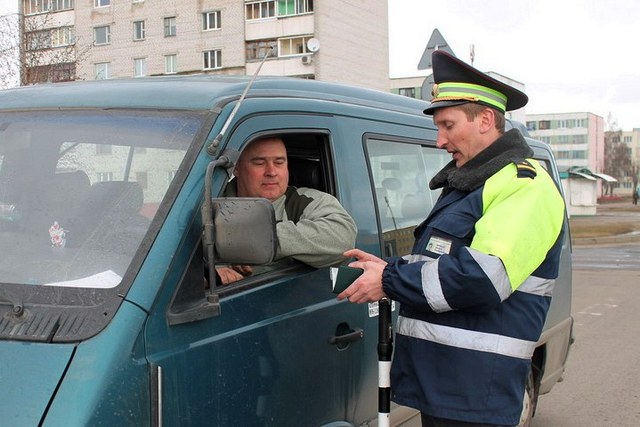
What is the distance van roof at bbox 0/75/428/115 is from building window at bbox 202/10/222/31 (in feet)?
173

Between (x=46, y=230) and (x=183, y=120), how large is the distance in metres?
0.57

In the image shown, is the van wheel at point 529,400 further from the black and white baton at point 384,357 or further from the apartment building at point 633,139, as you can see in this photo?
the apartment building at point 633,139

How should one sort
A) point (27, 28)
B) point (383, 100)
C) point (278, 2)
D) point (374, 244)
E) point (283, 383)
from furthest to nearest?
1. point (278, 2)
2. point (27, 28)
3. point (383, 100)
4. point (374, 244)
5. point (283, 383)

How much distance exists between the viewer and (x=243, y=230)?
226 cm

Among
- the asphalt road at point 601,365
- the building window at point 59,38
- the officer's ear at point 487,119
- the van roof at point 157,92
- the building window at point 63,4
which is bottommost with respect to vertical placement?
the asphalt road at point 601,365

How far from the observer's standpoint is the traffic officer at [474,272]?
2.49 metres

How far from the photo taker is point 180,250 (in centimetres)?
231

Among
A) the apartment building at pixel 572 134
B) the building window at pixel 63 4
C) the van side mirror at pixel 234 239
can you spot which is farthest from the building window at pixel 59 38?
the apartment building at pixel 572 134

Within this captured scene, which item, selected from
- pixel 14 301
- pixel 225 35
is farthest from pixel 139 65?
pixel 14 301

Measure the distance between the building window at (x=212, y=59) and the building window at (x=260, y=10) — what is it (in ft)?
10.9

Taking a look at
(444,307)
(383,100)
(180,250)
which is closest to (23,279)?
(180,250)

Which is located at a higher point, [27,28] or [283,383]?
[27,28]

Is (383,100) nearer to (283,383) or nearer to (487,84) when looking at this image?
(487,84)

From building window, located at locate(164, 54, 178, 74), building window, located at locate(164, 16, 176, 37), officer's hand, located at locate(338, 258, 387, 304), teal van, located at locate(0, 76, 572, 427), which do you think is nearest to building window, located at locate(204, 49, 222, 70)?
building window, located at locate(164, 54, 178, 74)
